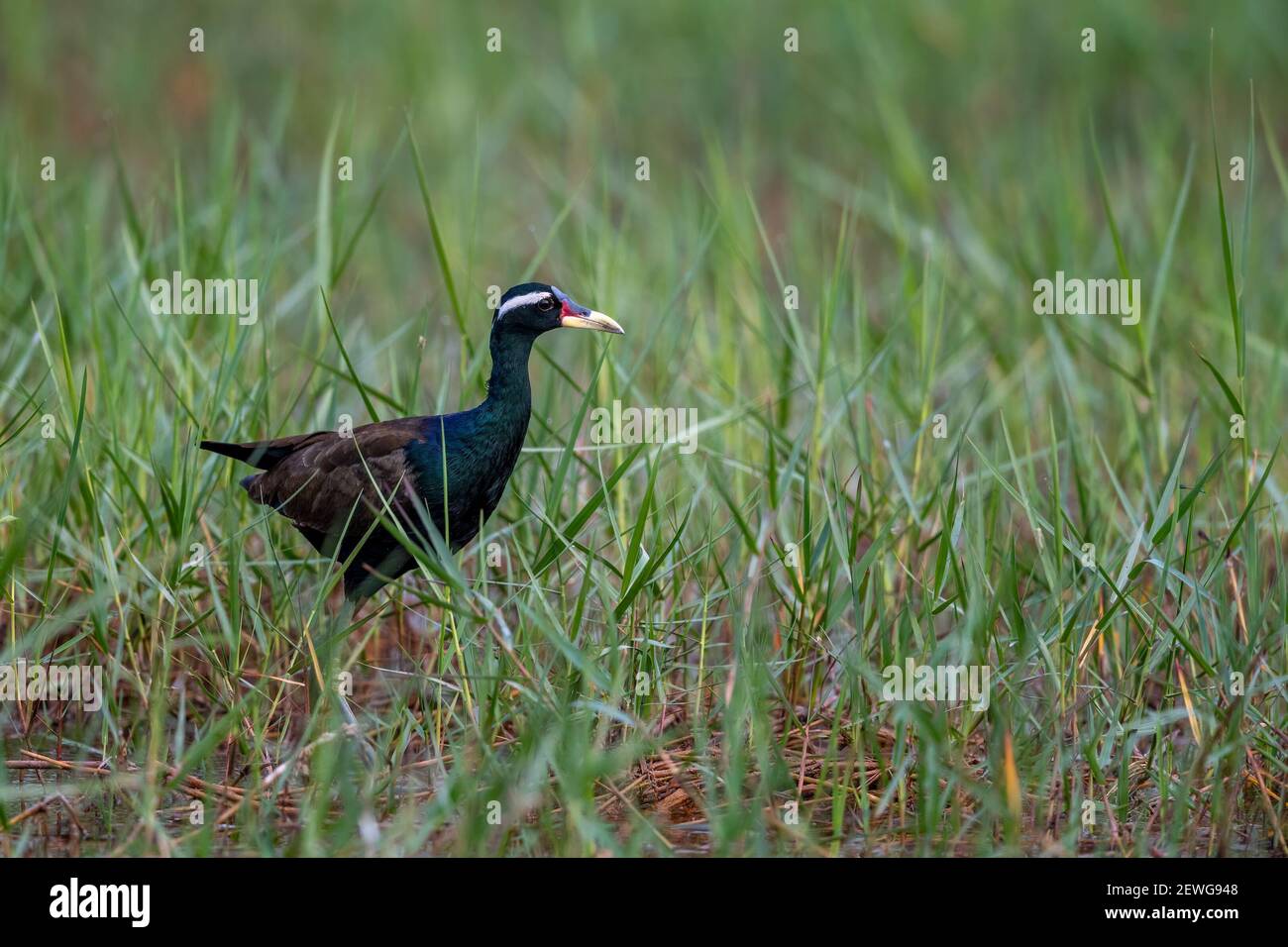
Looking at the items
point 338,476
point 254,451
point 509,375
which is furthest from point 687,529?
point 254,451

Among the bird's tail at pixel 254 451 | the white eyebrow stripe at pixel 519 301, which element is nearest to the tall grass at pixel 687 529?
the bird's tail at pixel 254 451

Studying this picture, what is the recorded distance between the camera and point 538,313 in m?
4.93

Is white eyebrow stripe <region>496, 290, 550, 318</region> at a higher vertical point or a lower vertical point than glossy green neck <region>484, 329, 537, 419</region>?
higher

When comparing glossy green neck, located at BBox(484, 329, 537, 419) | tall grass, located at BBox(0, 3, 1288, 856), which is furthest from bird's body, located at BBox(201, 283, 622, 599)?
tall grass, located at BBox(0, 3, 1288, 856)

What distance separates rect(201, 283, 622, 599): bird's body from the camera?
4797 mm

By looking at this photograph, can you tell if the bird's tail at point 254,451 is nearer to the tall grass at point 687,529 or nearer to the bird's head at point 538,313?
the tall grass at point 687,529

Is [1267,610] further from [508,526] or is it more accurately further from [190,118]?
[190,118]

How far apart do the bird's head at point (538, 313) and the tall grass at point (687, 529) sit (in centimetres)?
17

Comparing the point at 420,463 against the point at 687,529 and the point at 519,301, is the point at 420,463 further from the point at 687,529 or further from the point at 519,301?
the point at 687,529

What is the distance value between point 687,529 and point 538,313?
1.02 metres

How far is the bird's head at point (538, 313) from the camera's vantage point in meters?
Answer: 4.90

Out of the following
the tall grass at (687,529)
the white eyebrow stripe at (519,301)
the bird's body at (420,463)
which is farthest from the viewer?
the white eyebrow stripe at (519,301)

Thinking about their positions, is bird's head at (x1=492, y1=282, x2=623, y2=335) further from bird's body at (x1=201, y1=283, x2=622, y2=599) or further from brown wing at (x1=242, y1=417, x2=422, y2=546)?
brown wing at (x1=242, y1=417, x2=422, y2=546)
